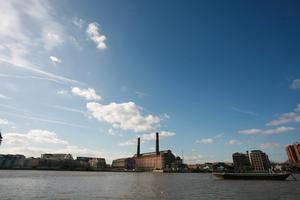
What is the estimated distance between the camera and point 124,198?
48562 millimetres

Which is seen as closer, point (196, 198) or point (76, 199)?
point (76, 199)

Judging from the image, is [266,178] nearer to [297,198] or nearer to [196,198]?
[297,198]

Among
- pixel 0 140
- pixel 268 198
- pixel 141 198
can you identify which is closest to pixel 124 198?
pixel 141 198

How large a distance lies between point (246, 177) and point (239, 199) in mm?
76842

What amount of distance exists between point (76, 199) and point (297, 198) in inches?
1705

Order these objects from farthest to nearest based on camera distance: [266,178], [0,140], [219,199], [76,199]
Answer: [0,140] → [266,178] → [219,199] → [76,199]

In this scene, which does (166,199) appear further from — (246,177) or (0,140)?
(0,140)

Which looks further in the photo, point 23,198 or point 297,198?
point 297,198

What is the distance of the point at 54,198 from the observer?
→ 154 feet

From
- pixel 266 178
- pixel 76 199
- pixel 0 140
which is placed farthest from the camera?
pixel 0 140

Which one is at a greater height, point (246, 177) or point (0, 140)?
point (0, 140)

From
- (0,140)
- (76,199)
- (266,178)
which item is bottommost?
(76,199)

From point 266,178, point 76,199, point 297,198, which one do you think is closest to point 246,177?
point 266,178

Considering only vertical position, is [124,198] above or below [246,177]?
below
